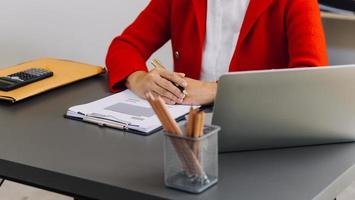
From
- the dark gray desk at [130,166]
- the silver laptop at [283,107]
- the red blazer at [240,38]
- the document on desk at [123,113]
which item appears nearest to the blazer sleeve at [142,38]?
the red blazer at [240,38]

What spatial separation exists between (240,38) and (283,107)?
20.4 inches

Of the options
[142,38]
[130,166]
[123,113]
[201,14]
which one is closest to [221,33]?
[201,14]

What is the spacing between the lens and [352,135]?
1255 millimetres

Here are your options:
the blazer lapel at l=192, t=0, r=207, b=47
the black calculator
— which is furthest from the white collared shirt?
the black calculator

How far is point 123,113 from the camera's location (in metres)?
1.40

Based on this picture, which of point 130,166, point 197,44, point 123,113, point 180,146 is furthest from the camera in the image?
point 197,44

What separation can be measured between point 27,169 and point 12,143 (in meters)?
0.13

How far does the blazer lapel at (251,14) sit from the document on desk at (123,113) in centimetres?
32

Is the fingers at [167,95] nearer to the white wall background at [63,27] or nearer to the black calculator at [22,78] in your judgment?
the black calculator at [22,78]

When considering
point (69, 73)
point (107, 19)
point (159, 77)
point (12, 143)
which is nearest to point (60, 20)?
point (107, 19)

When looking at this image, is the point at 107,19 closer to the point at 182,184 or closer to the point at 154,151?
the point at 154,151

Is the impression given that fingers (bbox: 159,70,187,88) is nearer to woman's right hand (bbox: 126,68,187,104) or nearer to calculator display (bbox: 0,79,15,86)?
woman's right hand (bbox: 126,68,187,104)

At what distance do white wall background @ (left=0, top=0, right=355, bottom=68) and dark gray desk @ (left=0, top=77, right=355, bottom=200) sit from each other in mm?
1655

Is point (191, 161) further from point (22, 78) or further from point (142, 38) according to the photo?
point (142, 38)
